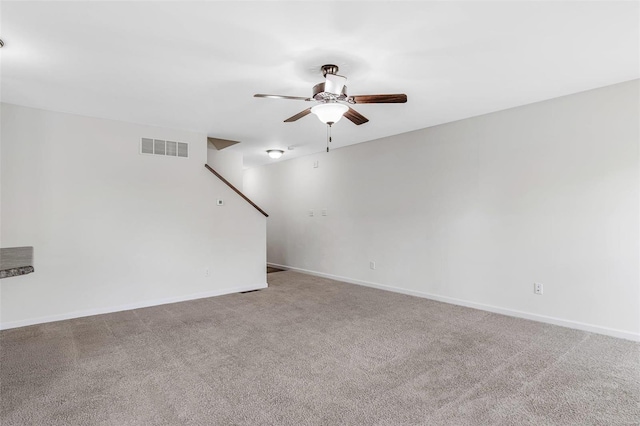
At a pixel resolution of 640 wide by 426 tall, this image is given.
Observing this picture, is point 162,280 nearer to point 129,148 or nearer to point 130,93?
point 129,148

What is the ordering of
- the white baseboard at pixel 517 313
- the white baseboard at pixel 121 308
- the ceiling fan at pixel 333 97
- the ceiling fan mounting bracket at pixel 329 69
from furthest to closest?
1. the white baseboard at pixel 121 308
2. the white baseboard at pixel 517 313
3. the ceiling fan mounting bracket at pixel 329 69
4. the ceiling fan at pixel 333 97

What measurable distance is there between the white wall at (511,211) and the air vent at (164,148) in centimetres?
252

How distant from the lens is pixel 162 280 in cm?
430

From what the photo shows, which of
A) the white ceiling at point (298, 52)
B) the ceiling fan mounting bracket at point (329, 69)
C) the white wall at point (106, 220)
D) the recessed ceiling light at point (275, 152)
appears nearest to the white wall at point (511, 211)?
the white ceiling at point (298, 52)

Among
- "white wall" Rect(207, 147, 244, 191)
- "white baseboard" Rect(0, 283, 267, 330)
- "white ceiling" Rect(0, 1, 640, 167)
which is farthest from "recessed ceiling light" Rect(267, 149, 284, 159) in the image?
"white baseboard" Rect(0, 283, 267, 330)

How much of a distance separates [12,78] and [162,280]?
8.44 ft

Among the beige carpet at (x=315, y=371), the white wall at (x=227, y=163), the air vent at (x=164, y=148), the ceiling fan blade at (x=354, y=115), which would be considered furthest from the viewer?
the white wall at (x=227, y=163)

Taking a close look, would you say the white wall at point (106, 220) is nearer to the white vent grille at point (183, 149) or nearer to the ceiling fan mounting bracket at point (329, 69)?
the white vent grille at point (183, 149)

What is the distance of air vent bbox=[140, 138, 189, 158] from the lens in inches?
167

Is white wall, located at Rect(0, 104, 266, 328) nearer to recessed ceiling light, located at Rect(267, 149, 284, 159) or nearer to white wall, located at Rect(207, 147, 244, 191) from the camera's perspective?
white wall, located at Rect(207, 147, 244, 191)

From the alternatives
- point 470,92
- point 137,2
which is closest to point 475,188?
point 470,92

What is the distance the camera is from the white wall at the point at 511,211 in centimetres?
304

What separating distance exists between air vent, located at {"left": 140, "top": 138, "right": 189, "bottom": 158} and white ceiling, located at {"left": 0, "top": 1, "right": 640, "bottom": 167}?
54cm

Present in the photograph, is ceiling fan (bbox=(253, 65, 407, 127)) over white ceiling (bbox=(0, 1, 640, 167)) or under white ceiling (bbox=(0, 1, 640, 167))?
under
